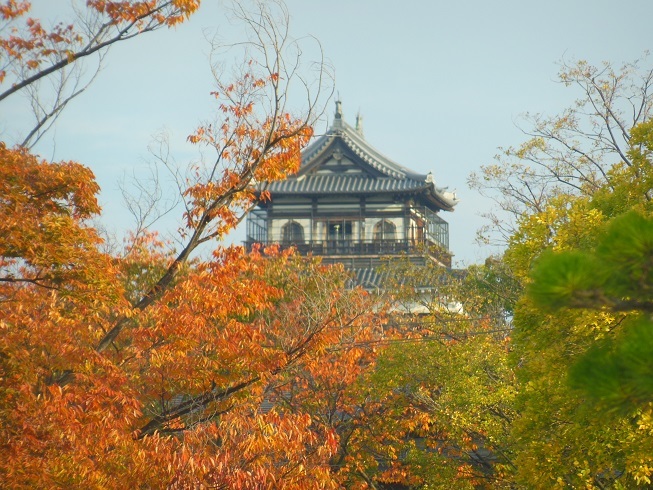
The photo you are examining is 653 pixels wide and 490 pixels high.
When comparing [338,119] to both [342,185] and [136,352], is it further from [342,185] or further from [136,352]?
[136,352]

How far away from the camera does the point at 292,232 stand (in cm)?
3909

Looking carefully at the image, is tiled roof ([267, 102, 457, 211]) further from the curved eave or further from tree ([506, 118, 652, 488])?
tree ([506, 118, 652, 488])

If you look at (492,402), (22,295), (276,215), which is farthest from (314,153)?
(22,295)

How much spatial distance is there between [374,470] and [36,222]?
9.60m

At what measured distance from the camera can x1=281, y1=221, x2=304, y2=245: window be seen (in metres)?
38.8

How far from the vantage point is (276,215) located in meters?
39.2

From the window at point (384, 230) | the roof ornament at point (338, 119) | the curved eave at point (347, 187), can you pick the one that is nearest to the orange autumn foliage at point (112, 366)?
the curved eave at point (347, 187)

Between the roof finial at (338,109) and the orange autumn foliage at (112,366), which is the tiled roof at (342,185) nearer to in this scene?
the roof finial at (338,109)

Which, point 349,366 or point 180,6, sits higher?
point 180,6

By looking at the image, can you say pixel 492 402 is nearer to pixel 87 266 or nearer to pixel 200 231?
pixel 200 231

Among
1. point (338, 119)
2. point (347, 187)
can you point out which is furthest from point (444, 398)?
point (338, 119)

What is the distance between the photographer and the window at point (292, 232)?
38750 mm

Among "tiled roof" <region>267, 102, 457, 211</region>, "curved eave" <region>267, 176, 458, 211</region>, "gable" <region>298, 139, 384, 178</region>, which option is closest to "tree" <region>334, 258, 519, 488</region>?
"curved eave" <region>267, 176, 458, 211</region>

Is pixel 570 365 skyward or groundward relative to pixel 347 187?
groundward
